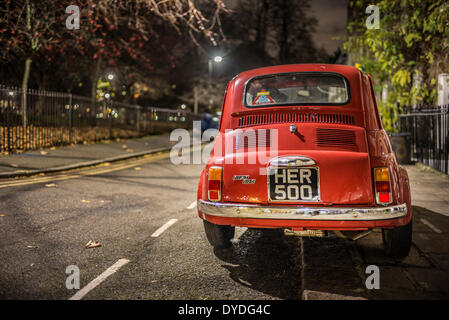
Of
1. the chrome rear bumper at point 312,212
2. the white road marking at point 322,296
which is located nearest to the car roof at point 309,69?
the chrome rear bumper at point 312,212

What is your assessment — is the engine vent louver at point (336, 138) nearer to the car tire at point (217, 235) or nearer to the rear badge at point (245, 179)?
the rear badge at point (245, 179)

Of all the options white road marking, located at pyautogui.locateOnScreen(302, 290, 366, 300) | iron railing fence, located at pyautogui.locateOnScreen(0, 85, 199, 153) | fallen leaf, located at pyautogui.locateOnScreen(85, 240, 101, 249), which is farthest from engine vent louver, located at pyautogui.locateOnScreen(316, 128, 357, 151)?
iron railing fence, located at pyautogui.locateOnScreen(0, 85, 199, 153)

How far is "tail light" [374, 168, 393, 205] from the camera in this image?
331cm

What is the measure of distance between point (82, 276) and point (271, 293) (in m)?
1.71

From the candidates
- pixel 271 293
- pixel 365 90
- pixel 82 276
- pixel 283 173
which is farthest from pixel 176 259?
pixel 365 90

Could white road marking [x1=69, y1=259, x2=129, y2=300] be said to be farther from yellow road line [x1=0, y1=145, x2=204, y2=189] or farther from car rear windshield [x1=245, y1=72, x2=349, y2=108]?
yellow road line [x1=0, y1=145, x2=204, y2=189]

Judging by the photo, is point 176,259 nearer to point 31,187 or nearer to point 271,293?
point 271,293

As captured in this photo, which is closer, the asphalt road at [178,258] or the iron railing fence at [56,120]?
the asphalt road at [178,258]

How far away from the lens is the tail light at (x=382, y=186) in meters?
3.31

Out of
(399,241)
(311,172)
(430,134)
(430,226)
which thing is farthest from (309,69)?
(430,134)

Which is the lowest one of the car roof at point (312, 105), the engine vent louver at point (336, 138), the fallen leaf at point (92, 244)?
the fallen leaf at point (92, 244)

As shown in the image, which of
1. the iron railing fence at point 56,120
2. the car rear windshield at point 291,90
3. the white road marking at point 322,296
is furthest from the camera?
the iron railing fence at point 56,120

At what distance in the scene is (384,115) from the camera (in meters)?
12.3
